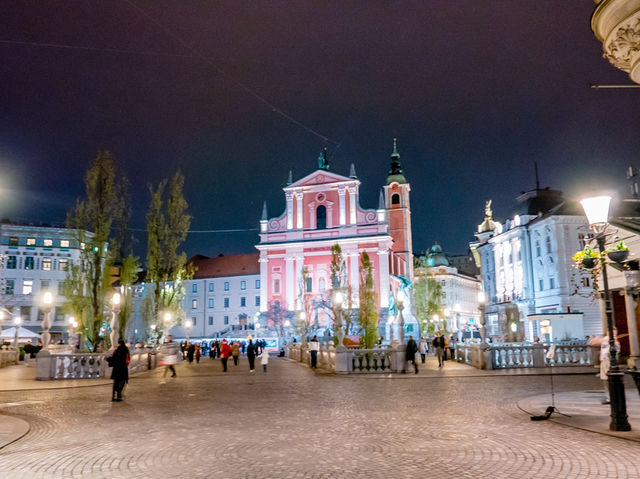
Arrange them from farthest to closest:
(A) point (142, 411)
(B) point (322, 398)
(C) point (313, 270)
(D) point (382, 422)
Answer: (C) point (313, 270)
(B) point (322, 398)
(A) point (142, 411)
(D) point (382, 422)

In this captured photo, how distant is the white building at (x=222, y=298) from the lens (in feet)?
289

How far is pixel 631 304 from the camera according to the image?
21109 mm

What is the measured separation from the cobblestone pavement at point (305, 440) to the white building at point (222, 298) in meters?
73.2

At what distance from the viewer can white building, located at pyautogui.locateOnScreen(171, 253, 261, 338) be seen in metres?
87.9

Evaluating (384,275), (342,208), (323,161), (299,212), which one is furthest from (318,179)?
(384,275)

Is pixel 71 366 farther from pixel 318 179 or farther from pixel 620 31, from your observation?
pixel 318 179

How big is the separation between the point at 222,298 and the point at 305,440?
8292 cm

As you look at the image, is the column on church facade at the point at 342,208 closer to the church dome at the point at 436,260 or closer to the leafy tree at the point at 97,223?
the leafy tree at the point at 97,223

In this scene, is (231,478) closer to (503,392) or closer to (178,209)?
(503,392)

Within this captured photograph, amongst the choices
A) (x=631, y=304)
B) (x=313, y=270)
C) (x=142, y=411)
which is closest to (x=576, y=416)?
(x=142, y=411)

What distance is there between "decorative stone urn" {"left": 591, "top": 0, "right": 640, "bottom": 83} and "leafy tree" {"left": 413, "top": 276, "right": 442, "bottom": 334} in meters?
72.2

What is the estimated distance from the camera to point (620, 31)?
5863 millimetres

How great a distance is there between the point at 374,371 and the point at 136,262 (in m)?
21.0

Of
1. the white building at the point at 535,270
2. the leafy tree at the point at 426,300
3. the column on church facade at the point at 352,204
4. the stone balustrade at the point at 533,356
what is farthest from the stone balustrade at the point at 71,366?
the leafy tree at the point at 426,300
